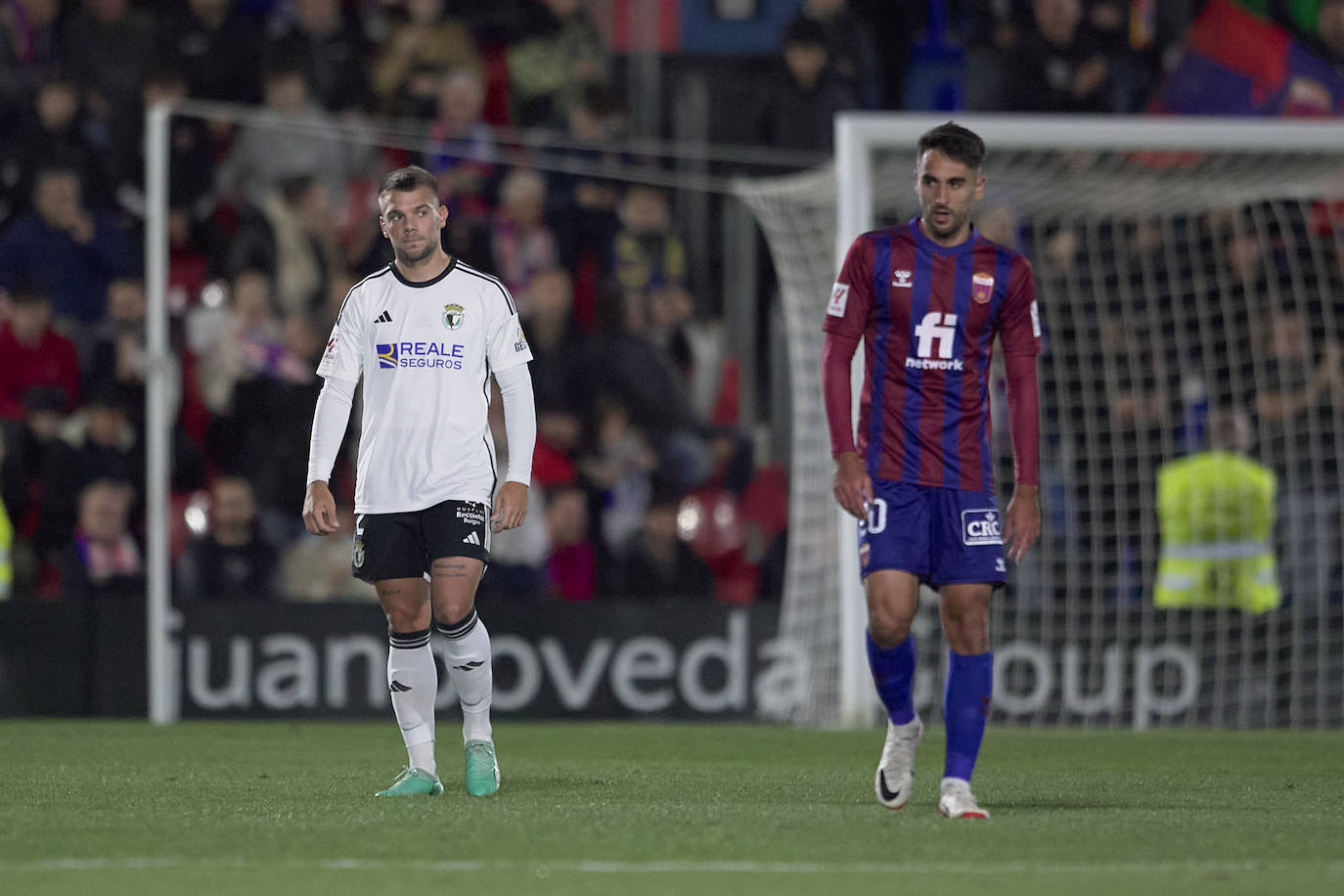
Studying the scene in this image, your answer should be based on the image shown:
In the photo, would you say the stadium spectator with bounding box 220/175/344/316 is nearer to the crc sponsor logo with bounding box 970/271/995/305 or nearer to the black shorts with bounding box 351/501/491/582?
the black shorts with bounding box 351/501/491/582

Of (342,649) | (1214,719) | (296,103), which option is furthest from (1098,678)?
(296,103)

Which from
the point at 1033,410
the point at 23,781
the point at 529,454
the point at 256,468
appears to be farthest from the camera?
A: the point at 256,468

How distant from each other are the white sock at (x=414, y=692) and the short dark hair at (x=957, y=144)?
Result: 7.24 feet

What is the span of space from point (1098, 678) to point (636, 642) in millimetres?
2551

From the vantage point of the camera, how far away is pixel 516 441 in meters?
6.60

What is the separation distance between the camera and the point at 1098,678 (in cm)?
1138

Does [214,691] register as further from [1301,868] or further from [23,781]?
[1301,868]

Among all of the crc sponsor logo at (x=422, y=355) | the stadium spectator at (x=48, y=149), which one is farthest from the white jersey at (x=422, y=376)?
the stadium spectator at (x=48, y=149)

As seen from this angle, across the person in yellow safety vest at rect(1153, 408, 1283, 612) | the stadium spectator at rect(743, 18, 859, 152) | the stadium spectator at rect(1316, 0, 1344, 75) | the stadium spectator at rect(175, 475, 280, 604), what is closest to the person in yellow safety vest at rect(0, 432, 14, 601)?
the stadium spectator at rect(175, 475, 280, 604)

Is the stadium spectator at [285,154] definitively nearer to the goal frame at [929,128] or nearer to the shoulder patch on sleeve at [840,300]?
the goal frame at [929,128]

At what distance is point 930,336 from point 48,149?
853 centimetres

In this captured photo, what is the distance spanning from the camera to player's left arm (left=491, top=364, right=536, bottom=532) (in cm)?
646

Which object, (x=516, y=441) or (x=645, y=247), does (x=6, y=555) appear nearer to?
(x=645, y=247)

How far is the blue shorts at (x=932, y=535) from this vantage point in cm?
593
